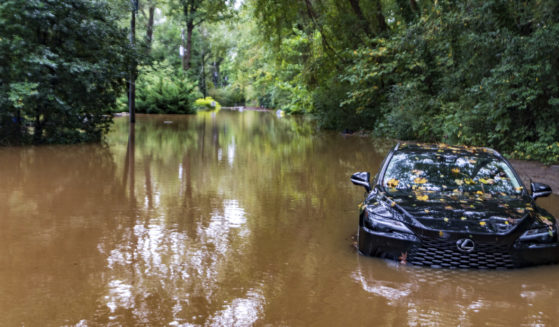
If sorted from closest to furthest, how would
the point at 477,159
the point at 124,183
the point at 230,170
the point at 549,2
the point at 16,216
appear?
the point at 477,159 → the point at 16,216 → the point at 124,183 → the point at 549,2 → the point at 230,170

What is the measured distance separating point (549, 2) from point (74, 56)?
1440cm

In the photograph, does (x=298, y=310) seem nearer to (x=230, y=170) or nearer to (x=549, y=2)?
(x=230, y=170)

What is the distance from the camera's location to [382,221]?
5.71 meters


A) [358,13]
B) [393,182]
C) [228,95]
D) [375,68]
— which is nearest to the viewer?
[393,182]

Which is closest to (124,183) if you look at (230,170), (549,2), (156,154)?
(230,170)

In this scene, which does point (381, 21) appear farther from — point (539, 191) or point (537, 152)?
point (539, 191)

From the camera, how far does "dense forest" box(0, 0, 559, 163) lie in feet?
44.2

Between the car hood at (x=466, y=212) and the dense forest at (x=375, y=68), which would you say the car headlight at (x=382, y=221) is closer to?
the car hood at (x=466, y=212)

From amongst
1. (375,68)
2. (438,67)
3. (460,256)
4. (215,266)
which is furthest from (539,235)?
(375,68)

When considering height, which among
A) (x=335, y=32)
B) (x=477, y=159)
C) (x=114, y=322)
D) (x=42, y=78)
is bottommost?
(x=114, y=322)

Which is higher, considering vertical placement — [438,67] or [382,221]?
[438,67]

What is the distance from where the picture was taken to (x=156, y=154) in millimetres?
16578

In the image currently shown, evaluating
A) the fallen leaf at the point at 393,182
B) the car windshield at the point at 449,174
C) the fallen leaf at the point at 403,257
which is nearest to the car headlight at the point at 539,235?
the car windshield at the point at 449,174

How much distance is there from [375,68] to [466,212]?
17.1 m
